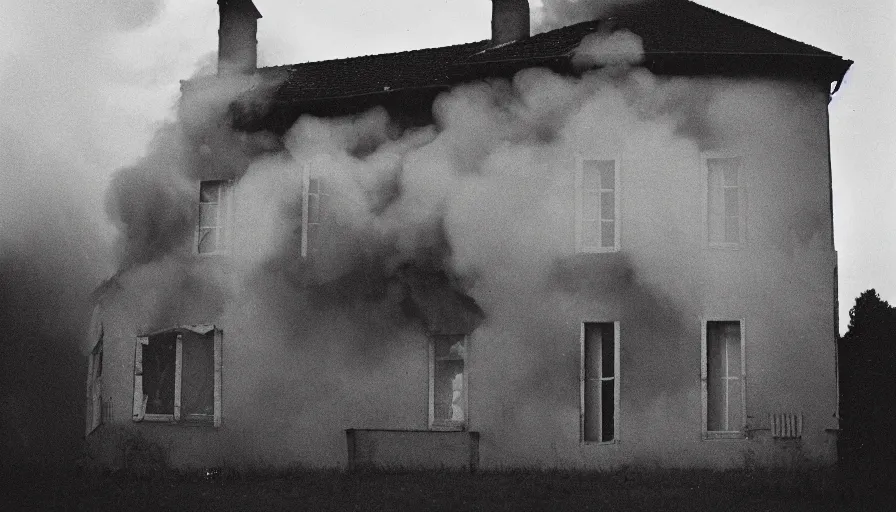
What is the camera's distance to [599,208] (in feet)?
57.1

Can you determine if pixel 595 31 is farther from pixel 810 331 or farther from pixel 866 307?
pixel 866 307

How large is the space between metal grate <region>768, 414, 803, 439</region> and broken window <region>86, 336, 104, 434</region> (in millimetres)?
11122

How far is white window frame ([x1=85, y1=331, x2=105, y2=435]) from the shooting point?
779 inches

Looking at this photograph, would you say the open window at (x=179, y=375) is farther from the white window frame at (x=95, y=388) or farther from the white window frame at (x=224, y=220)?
the white window frame at (x=224, y=220)

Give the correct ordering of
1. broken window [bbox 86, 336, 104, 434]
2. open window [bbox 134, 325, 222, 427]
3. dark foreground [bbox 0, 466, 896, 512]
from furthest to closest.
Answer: broken window [bbox 86, 336, 104, 434] → open window [bbox 134, 325, 222, 427] → dark foreground [bbox 0, 466, 896, 512]

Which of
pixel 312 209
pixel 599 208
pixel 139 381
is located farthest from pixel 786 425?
pixel 139 381

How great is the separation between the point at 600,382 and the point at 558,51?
16.7ft

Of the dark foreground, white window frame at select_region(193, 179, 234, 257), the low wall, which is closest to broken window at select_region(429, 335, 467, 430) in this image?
the low wall

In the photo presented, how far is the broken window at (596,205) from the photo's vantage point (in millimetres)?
17297

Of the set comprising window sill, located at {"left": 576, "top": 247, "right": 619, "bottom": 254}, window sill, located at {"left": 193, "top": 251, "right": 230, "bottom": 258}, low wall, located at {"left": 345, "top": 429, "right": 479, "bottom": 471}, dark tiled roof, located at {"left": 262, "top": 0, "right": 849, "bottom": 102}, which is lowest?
low wall, located at {"left": 345, "top": 429, "right": 479, "bottom": 471}

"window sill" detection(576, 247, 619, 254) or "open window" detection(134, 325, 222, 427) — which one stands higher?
"window sill" detection(576, 247, 619, 254)

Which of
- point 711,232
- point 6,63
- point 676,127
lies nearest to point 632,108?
point 676,127

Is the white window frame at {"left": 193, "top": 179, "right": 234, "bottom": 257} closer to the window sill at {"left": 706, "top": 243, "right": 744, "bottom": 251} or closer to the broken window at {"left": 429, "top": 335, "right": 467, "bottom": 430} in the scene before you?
the broken window at {"left": 429, "top": 335, "right": 467, "bottom": 430}

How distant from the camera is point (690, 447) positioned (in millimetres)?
16438
